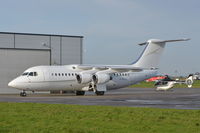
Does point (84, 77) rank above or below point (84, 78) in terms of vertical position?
above

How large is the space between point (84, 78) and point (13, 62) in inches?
428

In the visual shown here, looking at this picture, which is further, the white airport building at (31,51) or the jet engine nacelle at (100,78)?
the white airport building at (31,51)

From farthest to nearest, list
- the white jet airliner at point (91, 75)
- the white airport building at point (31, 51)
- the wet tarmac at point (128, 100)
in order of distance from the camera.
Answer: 1. the white airport building at point (31, 51)
2. the white jet airliner at point (91, 75)
3. the wet tarmac at point (128, 100)

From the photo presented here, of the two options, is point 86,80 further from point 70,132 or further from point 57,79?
point 70,132

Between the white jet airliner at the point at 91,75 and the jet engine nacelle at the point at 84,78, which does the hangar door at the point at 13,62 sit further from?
the jet engine nacelle at the point at 84,78

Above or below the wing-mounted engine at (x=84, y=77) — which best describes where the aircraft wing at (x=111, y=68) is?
above

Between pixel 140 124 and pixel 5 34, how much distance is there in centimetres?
4437

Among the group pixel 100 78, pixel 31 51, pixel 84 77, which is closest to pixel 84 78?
pixel 84 77

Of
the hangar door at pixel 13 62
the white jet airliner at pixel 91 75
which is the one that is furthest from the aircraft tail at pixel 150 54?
the hangar door at pixel 13 62

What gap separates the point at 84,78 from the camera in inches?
1644

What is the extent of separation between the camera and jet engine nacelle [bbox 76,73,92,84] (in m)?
41.7

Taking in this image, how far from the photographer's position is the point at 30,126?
12.9 metres

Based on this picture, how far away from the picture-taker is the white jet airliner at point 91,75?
4009 cm

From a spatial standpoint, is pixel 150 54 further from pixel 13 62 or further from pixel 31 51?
pixel 13 62
